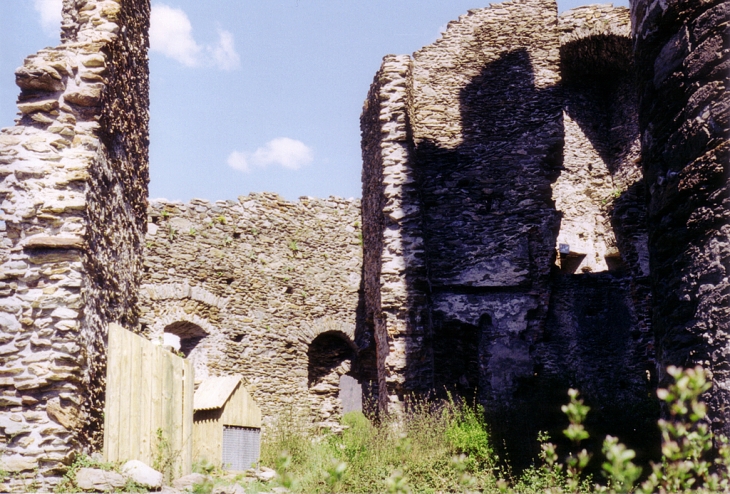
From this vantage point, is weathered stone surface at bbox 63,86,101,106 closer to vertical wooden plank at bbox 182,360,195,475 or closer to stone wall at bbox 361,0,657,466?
vertical wooden plank at bbox 182,360,195,475

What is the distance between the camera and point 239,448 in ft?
30.7

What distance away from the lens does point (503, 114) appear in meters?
12.3

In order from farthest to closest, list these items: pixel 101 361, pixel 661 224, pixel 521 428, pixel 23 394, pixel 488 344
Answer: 1. pixel 488 344
2. pixel 521 428
3. pixel 101 361
4. pixel 23 394
5. pixel 661 224

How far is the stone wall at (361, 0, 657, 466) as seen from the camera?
1003cm

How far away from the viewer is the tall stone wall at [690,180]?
3328 mm

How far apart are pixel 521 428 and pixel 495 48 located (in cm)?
797

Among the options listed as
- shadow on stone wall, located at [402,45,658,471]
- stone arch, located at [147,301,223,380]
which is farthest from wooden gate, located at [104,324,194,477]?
stone arch, located at [147,301,223,380]

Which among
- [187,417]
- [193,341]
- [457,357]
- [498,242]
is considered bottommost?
[187,417]

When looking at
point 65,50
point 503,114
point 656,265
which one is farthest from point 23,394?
point 503,114

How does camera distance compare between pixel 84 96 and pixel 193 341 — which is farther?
pixel 193 341

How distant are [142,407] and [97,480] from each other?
949mm

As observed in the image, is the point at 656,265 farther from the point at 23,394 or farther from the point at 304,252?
the point at 304,252

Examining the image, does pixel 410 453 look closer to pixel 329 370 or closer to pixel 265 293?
pixel 329 370

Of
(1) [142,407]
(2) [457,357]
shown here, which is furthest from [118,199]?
(2) [457,357]
